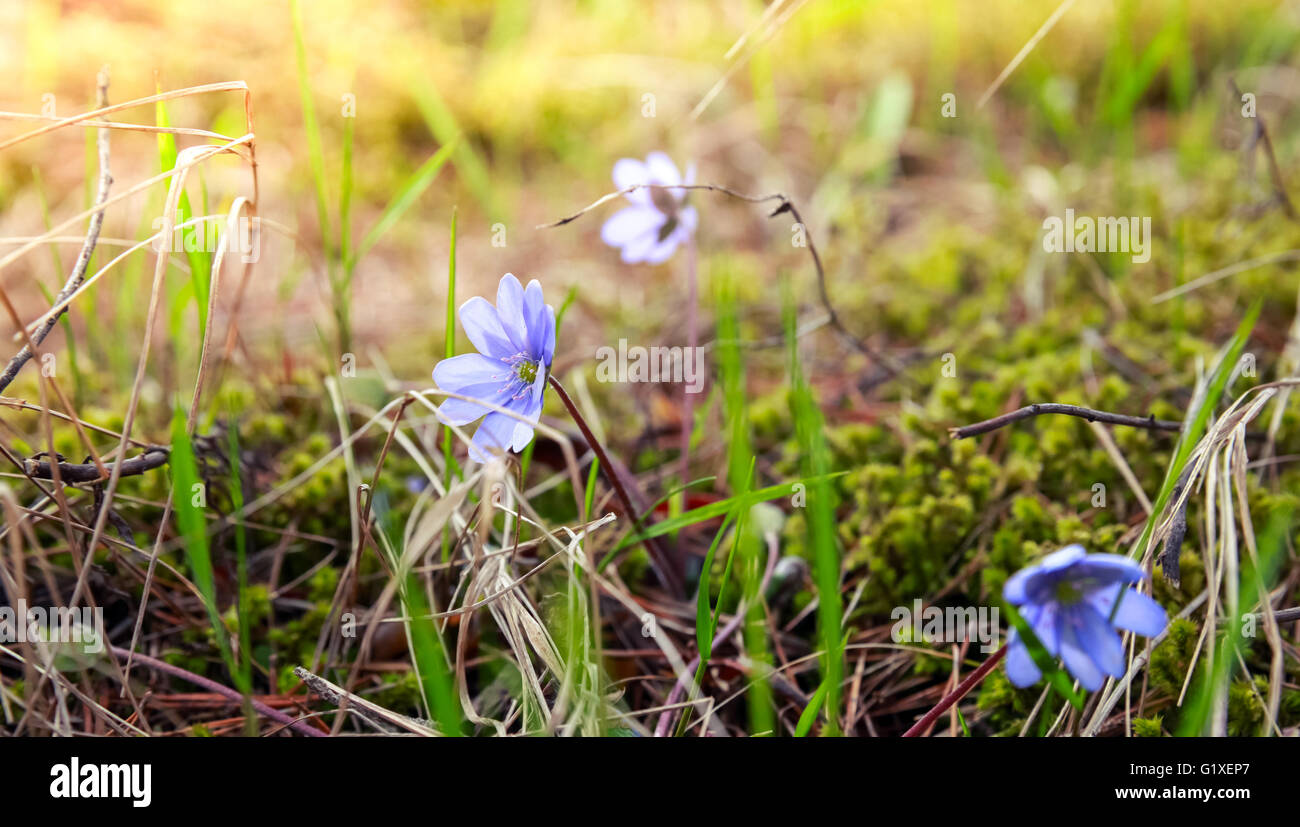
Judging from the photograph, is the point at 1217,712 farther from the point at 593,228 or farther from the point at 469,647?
the point at 593,228

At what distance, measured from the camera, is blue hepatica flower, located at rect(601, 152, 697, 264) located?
62.9 inches

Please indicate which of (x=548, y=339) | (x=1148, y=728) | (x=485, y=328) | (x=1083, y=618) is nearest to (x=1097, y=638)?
(x=1083, y=618)

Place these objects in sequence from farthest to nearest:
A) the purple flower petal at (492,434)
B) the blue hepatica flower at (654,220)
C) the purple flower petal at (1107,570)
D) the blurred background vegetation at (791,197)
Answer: the blue hepatica flower at (654,220) → the blurred background vegetation at (791,197) → the purple flower petal at (492,434) → the purple flower petal at (1107,570)

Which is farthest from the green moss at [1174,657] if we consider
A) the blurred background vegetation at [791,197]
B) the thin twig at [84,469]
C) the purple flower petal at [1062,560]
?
the thin twig at [84,469]

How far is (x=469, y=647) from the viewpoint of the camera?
123 cm

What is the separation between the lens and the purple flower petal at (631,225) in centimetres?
163

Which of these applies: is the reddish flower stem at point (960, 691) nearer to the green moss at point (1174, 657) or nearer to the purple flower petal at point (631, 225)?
the green moss at point (1174, 657)

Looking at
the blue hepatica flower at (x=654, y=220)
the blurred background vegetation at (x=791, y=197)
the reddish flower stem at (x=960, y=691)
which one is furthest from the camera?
the blue hepatica flower at (x=654, y=220)

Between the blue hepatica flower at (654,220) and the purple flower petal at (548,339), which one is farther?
the blue hepatica flower at (654,220)

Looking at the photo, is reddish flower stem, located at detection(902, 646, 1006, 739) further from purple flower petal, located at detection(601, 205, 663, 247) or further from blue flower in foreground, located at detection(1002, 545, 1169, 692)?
purple flower petal, located at detection(601, 205, 663, 247)

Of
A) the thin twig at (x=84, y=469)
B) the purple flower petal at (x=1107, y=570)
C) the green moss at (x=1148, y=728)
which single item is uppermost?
the thin twig at (x=84, y=469)

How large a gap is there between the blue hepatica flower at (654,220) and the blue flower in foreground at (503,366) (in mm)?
556
